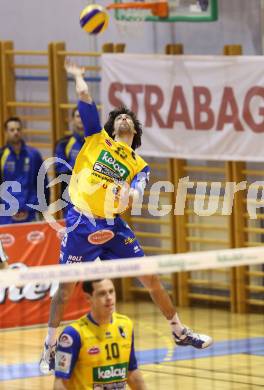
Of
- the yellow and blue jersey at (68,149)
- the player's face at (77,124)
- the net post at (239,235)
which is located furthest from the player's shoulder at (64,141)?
the net post at (239,235)

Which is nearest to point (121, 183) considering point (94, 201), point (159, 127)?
point (94, 201)

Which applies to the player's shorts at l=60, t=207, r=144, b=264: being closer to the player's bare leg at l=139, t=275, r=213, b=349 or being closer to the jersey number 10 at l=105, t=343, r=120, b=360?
the player's bare leg at l=139, t=275, r=213, b=349

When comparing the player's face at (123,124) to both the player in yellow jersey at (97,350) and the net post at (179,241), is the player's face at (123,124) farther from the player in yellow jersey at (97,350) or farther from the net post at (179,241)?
the net post at (179,241)

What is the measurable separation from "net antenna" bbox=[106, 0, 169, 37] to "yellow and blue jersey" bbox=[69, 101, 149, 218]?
148 inches

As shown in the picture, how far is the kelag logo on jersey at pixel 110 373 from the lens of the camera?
7.05 m

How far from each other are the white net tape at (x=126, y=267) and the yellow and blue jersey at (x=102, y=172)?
2.83 m

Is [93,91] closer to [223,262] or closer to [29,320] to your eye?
[29,320]

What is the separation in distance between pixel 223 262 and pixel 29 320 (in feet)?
21.2

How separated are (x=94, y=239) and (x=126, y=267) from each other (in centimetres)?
317

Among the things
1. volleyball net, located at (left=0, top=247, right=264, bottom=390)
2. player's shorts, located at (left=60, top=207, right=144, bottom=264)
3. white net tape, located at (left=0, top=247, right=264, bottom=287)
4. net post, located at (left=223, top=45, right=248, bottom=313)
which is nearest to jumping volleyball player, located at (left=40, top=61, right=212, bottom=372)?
→ player's shorts, located at (left=60, top=207, right=144, bottom=264)

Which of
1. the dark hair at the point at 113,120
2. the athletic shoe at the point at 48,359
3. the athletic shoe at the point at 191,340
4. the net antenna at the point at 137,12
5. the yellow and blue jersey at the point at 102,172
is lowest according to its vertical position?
the athletic shoe at the point at 48,359

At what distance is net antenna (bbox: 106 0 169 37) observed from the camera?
1417 centimetres

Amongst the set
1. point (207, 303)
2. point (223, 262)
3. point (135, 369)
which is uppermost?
point (223, 262)

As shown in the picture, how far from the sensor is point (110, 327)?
23.5 feet
